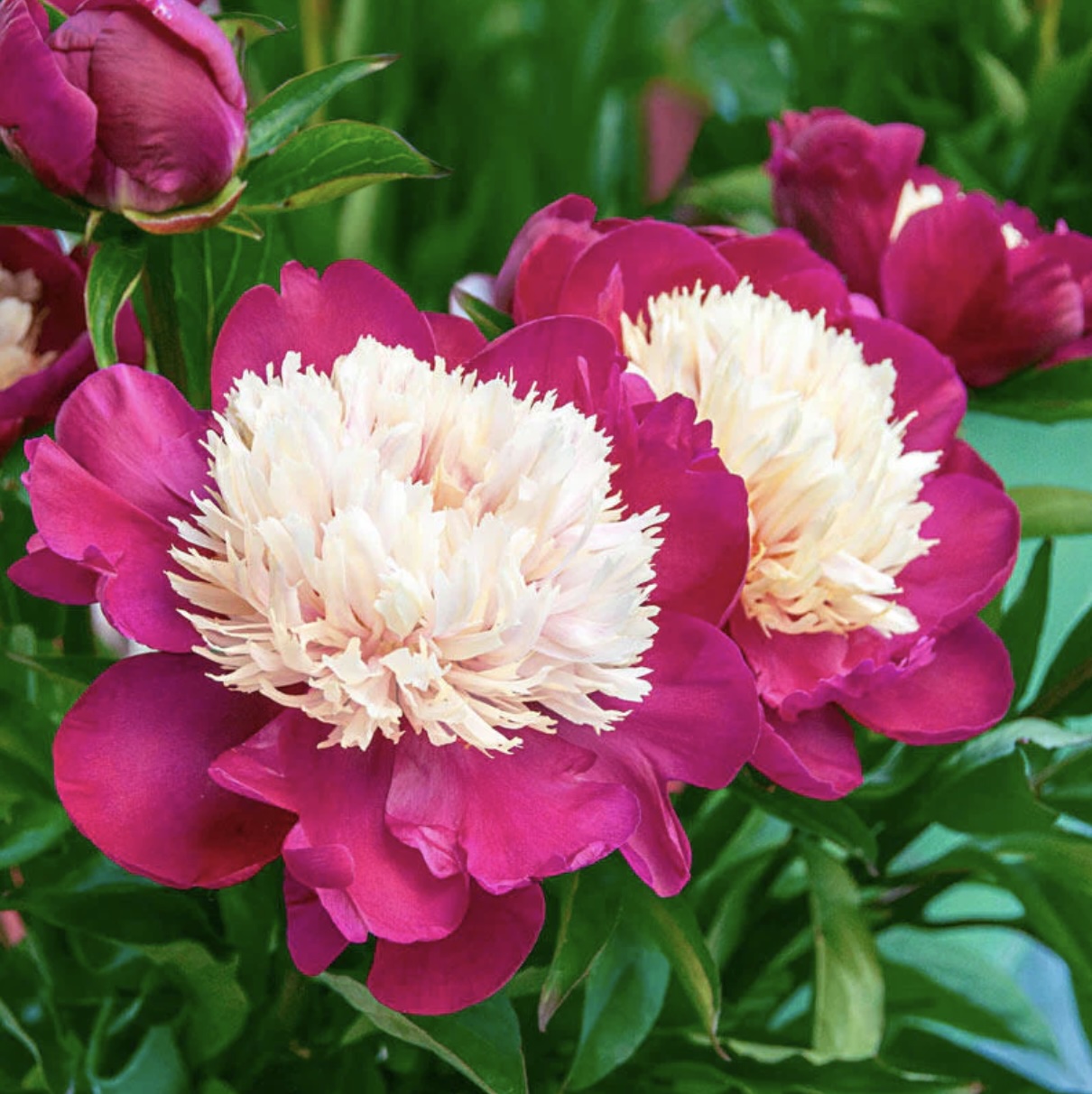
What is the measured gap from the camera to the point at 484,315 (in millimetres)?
304

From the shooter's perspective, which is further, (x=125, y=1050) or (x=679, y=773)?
(x=125, y=1050)

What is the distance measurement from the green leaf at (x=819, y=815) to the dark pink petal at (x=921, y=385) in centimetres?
9

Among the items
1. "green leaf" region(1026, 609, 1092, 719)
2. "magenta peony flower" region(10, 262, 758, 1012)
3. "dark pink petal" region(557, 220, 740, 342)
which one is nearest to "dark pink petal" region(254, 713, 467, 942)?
"magenta peony flower" region(10, 262, 758, 1012)

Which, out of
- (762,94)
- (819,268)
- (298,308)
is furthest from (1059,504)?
(762,94)

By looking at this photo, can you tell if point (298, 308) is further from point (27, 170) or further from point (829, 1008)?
point (829, 1008)

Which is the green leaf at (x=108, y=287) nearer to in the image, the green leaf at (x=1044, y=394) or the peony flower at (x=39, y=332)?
the peony flower at (x=39, y=332)

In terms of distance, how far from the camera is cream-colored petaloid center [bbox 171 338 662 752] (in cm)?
22

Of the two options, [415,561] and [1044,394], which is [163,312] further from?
[1044,394]

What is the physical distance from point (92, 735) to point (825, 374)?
161 millimetres

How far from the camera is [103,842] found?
0.22 m

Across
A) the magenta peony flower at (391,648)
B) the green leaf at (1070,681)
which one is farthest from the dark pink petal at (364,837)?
the green leaf at (1070,681)

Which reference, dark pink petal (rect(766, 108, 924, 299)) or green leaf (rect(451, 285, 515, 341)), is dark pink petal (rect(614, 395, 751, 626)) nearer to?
green leaf (rect(451, 285, 515, 341))

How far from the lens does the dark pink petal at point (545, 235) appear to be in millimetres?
290

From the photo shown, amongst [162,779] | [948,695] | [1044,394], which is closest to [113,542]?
[162,779]
